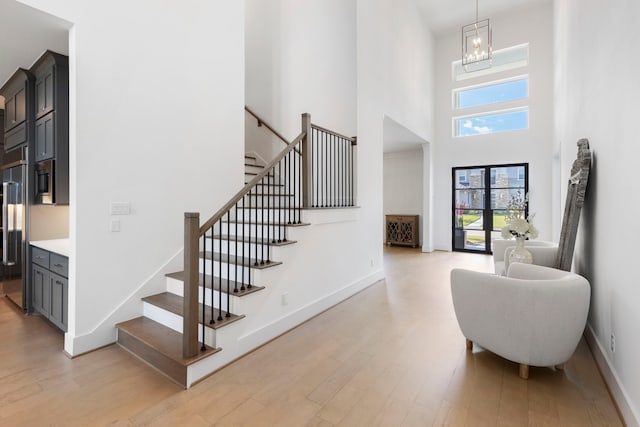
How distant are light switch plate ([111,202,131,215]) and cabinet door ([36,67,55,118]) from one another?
1.16 metres

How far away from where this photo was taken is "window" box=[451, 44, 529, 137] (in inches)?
296

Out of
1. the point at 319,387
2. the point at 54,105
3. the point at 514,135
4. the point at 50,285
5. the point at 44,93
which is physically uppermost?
the point at 514,135

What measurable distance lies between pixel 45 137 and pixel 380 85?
4691 mm

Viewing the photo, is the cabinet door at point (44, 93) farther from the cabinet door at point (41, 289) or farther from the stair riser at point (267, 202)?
the stair riser at point (267, 202)

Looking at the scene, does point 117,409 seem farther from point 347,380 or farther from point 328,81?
point 328,81

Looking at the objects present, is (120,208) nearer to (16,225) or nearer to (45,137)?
(45,137)

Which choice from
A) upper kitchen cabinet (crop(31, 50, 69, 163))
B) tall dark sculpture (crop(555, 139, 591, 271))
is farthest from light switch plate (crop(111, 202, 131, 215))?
tall dark sculpture (crop(555, 139, 591, 271))

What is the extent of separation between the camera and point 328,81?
510cm

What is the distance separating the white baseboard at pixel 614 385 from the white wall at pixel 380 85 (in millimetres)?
2849

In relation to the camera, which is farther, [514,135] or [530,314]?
[514,135]

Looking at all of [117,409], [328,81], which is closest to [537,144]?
[328,81]

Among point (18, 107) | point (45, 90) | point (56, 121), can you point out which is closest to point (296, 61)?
point (45, 90)

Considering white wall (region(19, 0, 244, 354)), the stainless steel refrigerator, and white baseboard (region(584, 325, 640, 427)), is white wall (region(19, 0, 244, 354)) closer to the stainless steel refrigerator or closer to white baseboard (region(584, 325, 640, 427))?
the stainless steel refrigerator

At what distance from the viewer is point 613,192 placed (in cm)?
219
